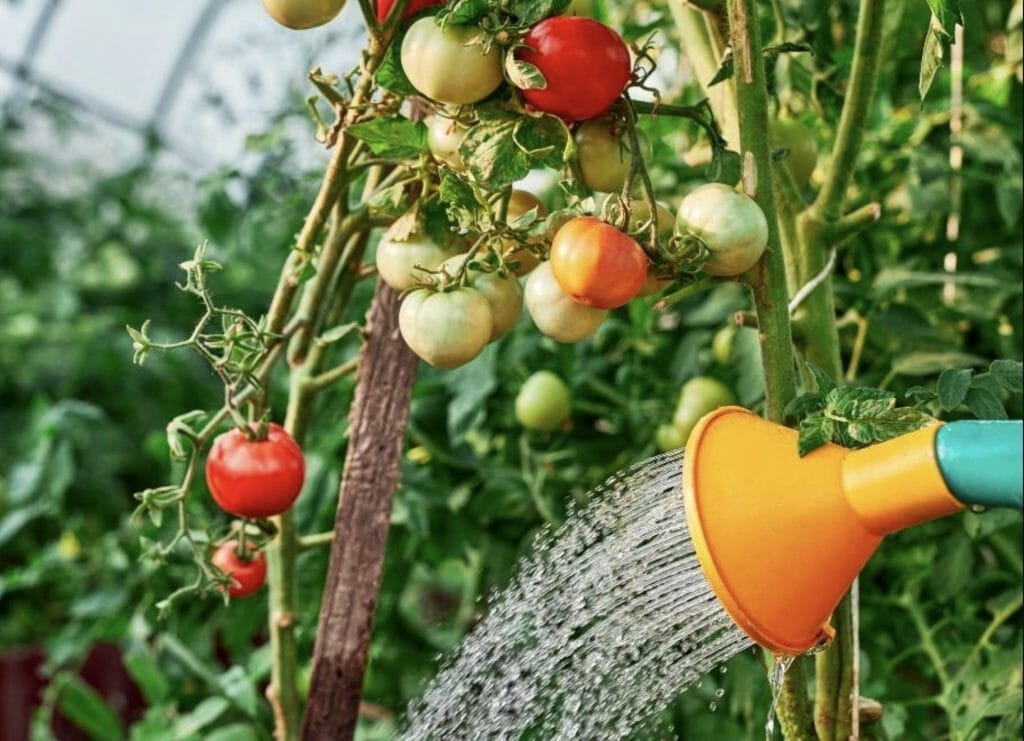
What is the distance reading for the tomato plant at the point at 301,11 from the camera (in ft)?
2.38

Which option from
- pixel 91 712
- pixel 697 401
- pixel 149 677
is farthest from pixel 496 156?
pixel 91 712

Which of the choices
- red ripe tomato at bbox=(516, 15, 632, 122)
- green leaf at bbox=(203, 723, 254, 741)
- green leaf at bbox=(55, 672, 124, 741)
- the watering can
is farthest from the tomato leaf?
green leaf at bbox=(55, 672, 124, 741)

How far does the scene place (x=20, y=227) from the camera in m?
4.02

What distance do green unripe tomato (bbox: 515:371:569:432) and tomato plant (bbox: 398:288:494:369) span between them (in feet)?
1.54

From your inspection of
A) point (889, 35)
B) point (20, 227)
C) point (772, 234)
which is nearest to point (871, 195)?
point (889, 35)

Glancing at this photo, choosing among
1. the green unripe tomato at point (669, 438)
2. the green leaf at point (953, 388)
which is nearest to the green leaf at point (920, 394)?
the green leaf at point (953, 388)

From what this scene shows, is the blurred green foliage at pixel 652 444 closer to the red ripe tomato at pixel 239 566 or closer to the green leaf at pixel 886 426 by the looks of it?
the red ripe tomato at pixel 239 566

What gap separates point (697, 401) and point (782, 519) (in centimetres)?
52

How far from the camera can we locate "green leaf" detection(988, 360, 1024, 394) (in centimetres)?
75

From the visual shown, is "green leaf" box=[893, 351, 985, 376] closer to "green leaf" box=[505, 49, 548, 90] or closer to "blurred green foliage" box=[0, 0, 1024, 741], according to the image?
"blurred green foliage" box=[0, 0, 1024, 741]

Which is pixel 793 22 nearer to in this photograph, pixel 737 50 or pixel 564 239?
pixel 737 50

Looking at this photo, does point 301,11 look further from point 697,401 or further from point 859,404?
point 697,401

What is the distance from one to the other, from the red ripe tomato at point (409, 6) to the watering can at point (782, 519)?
29 cm

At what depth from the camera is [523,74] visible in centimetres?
68
